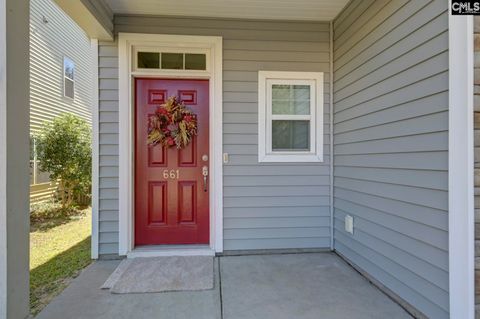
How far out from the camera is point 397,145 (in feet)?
7.84

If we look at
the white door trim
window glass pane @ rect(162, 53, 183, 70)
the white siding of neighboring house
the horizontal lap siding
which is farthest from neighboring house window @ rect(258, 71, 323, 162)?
the white siding of neighboring house

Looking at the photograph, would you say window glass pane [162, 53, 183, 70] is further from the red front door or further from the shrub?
the shrub

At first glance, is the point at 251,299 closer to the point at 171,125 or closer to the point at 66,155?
the point at 171,125

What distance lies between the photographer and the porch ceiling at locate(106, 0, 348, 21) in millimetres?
3105

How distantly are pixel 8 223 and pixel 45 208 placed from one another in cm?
507

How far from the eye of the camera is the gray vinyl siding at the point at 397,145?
6.53 ft

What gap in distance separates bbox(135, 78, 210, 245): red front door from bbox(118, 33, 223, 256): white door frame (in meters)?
0.09

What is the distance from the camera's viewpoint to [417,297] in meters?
2.18

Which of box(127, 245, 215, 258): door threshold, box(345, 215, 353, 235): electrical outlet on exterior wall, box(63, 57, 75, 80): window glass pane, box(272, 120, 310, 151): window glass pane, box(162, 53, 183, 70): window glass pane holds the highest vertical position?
box(63, 57, 75, 80): window glass pane

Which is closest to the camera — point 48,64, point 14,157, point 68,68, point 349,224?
point 14,157

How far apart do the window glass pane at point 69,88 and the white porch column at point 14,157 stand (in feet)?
21.4

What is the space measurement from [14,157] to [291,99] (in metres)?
2.66

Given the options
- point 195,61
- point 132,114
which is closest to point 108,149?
point 132,114

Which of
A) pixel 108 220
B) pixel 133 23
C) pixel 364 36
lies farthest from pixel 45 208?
pixel 364 36
